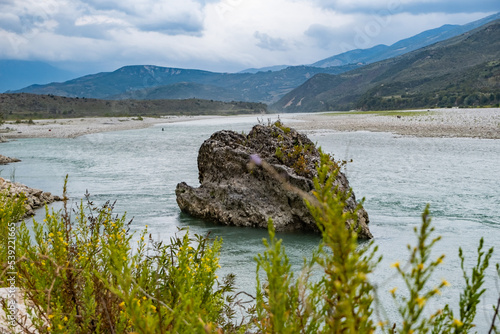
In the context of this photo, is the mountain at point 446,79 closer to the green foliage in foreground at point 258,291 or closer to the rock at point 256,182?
the rock at point 256,182

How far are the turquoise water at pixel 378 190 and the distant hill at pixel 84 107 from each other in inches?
2380

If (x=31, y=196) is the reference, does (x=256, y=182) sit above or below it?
above

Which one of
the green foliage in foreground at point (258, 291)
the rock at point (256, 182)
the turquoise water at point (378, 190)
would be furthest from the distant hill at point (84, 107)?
the green foliage in foreground at point (258, 291)

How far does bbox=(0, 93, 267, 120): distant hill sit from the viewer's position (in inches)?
3472

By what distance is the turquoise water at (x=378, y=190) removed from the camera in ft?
26.7

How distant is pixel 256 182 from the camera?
33.3 ft

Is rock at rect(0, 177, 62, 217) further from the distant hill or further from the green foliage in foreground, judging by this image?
the distant hill

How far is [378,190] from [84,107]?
3823 inches

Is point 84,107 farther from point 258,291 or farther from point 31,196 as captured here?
point 258,291

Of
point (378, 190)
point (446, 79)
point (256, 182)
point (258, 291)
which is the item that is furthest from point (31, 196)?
point (446, 79)

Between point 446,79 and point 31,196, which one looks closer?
point 31,196

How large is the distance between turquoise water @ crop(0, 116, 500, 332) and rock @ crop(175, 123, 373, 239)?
0.34m

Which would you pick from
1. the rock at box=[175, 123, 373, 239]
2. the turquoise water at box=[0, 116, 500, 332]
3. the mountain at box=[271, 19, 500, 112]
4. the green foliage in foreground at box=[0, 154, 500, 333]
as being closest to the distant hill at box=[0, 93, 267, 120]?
the mountain at box=[271, 19, 500, 112]

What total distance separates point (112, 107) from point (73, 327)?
10840 cm
